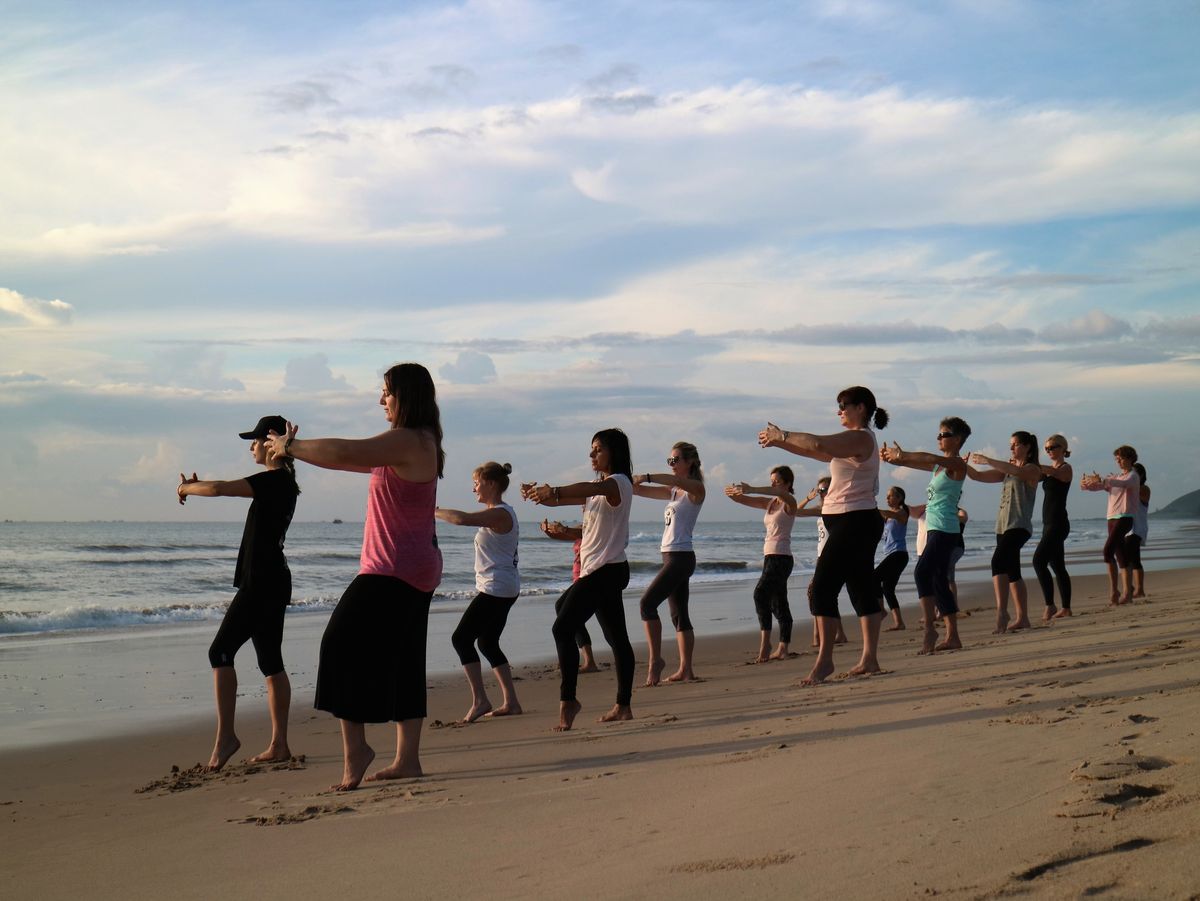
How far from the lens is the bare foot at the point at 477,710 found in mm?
7612

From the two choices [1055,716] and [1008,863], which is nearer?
[1008,863]

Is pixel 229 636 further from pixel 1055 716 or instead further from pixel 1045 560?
pixel 1045 560

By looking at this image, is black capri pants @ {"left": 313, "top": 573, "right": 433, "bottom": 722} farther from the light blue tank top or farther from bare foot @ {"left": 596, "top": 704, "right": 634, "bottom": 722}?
the light blue tank top

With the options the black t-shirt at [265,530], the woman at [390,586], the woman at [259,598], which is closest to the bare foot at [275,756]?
the woman at [259,598]

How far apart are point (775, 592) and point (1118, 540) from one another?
20.4 ft

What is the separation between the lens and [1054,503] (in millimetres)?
11969

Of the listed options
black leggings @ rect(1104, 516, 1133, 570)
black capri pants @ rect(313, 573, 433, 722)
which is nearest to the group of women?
black capri pants @ rect(313, 573, 433, 722)

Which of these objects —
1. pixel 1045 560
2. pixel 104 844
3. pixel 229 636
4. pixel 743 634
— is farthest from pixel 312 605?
pixel 104 844

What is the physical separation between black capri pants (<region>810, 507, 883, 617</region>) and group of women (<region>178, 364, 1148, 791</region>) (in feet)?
0.04

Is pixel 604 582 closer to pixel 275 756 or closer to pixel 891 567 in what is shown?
pixel 275 756

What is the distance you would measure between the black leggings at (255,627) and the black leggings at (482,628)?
178cm

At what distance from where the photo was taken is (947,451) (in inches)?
369

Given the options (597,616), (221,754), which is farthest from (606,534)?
(221,754)

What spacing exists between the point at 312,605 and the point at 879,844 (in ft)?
61.3
